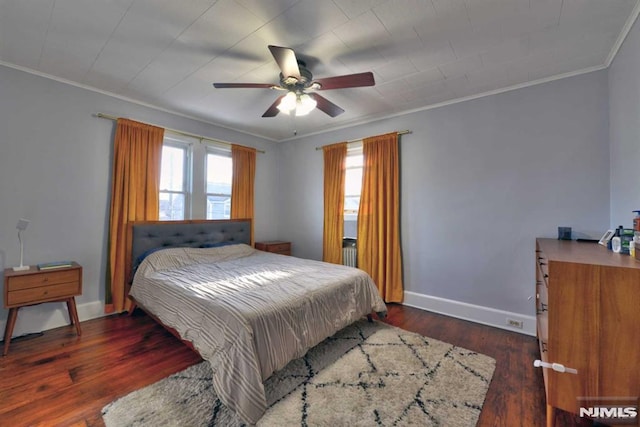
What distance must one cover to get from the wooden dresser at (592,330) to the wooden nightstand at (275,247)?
3725 millimetres

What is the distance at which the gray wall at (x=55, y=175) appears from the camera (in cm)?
261

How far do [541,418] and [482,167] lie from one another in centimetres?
237

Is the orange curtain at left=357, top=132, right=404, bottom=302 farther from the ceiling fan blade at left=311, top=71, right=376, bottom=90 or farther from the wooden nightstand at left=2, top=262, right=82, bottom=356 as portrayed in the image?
the wooden nightstand at left=2, top=262, right=82, bottom=356

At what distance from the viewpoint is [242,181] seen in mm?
4480

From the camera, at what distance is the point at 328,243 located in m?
4.34

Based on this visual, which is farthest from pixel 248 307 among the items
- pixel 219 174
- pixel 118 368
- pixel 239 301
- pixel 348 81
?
pixel 219 174

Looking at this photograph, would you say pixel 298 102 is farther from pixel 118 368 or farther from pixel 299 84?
pixel 118 368

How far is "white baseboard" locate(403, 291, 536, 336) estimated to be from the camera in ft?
9.19

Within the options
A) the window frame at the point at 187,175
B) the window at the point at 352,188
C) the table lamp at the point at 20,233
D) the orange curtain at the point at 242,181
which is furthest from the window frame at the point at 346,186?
the table lamp at the point at 20,233

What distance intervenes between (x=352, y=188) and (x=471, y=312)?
2308 mm

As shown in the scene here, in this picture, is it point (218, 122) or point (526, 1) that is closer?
point (526, 1)

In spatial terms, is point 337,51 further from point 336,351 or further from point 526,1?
point 336,351

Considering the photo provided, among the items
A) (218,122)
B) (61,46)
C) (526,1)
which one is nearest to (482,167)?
(526,1)

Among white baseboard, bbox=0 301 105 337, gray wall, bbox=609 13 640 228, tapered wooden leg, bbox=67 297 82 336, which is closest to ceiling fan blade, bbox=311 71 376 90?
gray wall, bbox=609 13 640 228
